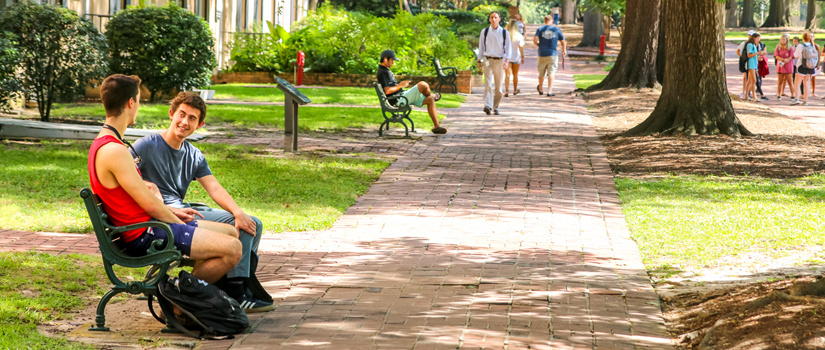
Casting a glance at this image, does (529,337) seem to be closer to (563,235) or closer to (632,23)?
(563,235)

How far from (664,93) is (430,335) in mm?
11509

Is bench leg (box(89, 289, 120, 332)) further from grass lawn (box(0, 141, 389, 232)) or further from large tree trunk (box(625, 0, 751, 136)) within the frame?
large tree trunk (box(625, 0, 751, 136))

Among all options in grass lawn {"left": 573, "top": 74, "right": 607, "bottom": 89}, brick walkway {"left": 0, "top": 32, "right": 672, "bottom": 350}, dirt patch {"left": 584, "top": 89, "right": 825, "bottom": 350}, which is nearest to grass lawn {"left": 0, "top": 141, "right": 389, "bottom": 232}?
brick walkway {"left": 0, "top": 32, "right": 672, "bottom": 350}

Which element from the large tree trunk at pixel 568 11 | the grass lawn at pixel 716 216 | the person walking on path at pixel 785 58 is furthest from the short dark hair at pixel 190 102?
the large tree trunk at pixel 568 11

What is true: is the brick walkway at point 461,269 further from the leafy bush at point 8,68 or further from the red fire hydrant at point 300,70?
the red fire hydrant at point 300,70

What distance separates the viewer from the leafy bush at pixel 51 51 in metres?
12.6

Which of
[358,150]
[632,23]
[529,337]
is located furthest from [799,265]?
[632,23]

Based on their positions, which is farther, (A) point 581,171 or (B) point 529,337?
(A) point 581,171

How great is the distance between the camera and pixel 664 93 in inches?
596

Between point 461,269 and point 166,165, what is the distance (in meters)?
2.26

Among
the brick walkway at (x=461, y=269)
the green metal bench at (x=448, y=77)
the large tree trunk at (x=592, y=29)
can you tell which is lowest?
the brick walkway at (x=461, y=269)

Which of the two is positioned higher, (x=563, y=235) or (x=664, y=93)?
(x=664, y=93)

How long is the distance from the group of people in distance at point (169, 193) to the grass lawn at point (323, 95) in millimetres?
14723

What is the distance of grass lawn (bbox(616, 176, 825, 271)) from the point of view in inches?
275
